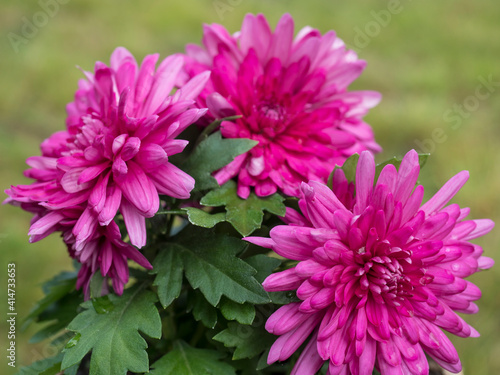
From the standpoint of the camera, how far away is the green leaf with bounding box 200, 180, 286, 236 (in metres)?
0.77

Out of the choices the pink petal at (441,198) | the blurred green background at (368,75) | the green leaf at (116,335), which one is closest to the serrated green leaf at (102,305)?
the green leaf at (116,335)

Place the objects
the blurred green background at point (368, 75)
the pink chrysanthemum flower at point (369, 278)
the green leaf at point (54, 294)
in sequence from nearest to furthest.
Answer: the pink chrysanthemum flower at point (369, 278) → the green leaf at point (54, 294) → the blurred green background at point (368, 75)

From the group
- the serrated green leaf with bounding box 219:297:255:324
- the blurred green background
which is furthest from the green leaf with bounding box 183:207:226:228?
the blurred green background

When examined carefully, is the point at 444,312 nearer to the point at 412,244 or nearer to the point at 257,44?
the point at 412,244

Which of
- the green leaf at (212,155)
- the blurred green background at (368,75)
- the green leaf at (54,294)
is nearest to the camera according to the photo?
the green leaf at (212,155)

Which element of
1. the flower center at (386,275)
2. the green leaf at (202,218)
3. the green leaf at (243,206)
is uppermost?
the flower center at (386,275)

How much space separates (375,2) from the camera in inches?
140

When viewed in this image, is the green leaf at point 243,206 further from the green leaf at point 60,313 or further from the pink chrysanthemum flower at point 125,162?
the green leaf at point 60,313

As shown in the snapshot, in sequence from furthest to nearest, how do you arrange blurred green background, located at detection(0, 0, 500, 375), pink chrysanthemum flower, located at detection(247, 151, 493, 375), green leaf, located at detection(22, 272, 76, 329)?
blurred green background, located at detection(0, 0, 500, 375) < green leaf, located at detection(22, 272, 76, 329) < pink chrysanthemum flower, located at detection(247, 151, 493, 375)

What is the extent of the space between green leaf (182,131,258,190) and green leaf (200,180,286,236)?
0.02 m

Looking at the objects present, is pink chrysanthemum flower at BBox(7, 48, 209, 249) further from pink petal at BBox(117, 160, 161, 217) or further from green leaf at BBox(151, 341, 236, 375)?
green leaf at BBox(151, 341, 236, 375)

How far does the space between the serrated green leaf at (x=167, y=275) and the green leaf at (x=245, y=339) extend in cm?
9

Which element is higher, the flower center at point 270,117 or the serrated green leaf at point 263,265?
the flower center at point 270,117

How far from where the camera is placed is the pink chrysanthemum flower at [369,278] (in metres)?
0.70
